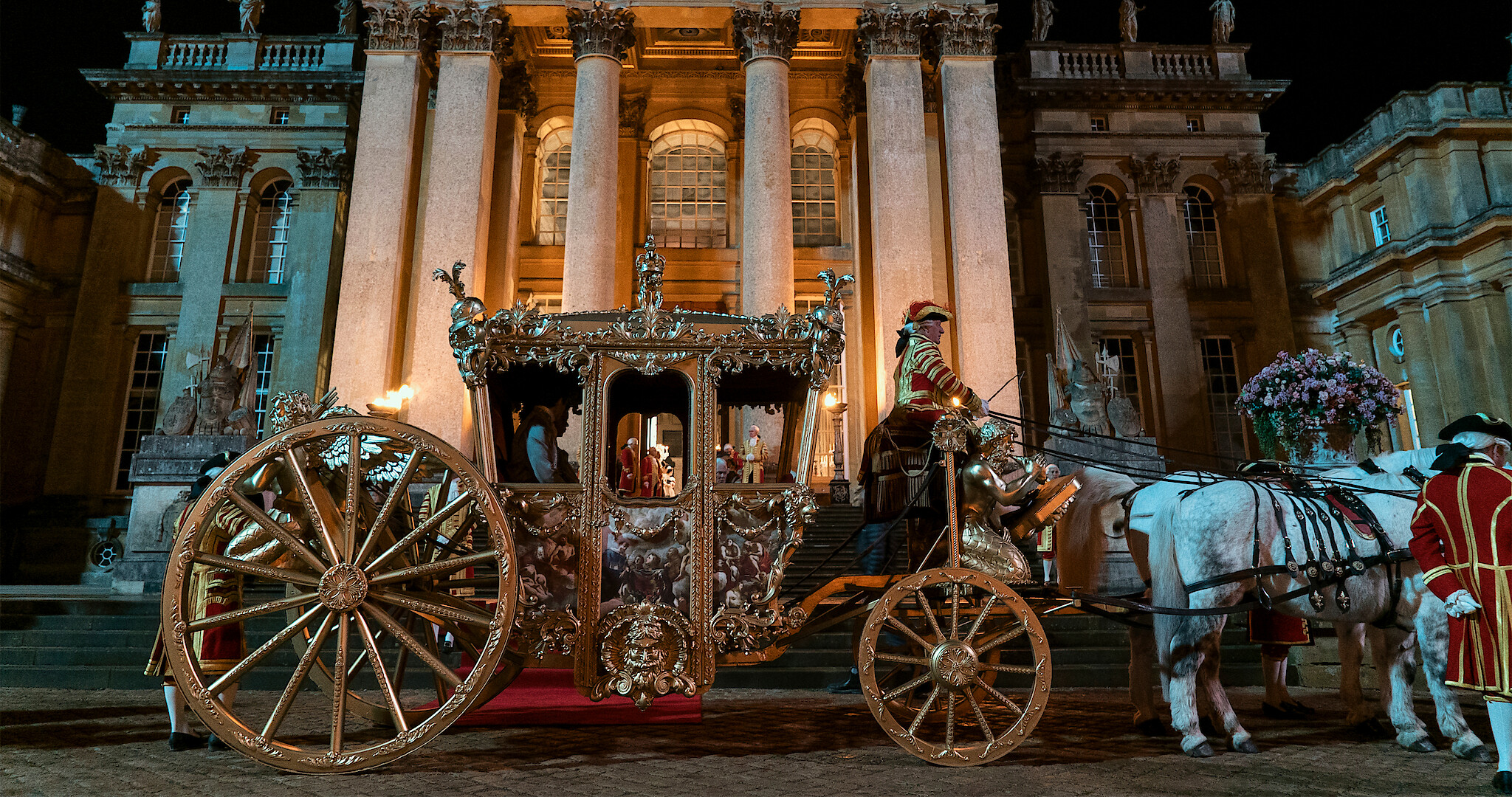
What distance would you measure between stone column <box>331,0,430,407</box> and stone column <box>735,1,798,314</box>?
5.93 meters

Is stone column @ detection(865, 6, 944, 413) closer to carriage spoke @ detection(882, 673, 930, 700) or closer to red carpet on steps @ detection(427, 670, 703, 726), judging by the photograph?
red carpet on steps @ detection(427, 670, 703, 726)

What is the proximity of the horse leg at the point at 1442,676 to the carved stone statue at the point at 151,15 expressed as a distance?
93.1 feet

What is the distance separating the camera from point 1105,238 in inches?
885

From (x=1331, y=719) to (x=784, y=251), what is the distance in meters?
10.5

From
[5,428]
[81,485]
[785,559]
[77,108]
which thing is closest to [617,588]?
[785,559]

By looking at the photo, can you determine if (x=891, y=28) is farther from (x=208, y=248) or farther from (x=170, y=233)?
(x=170, y=233)

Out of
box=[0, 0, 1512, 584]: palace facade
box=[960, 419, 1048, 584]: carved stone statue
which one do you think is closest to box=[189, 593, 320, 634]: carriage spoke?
box=[960, 419, 1048, 584]: carved stone statue

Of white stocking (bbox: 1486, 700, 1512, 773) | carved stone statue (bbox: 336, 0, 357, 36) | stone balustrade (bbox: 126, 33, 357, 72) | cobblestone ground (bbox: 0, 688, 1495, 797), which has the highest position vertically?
carved stone statue (bbox: 336, 0, 357, 36)

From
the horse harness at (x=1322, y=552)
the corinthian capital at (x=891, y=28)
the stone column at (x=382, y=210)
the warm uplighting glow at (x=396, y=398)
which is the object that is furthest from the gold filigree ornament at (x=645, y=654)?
the corinthian capital at (x=891, y=28)

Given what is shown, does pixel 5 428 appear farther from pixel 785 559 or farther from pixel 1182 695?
pixel 1182 695

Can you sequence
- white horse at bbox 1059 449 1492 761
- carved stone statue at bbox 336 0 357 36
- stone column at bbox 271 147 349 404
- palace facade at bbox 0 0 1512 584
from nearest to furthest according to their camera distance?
1. white horse at bbox 1059 449 1492 761
2. palace facade at bbox 0 0 1512 584
3. stone column at bbox 271 147 349 404
4. carved stone statue at bbox 336 0 357 36

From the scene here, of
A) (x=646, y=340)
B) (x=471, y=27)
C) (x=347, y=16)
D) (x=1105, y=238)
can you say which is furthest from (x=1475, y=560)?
(x=347, y=16)

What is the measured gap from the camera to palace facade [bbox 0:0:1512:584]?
19.1 meters

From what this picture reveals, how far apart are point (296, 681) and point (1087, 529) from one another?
4861 millimetres
